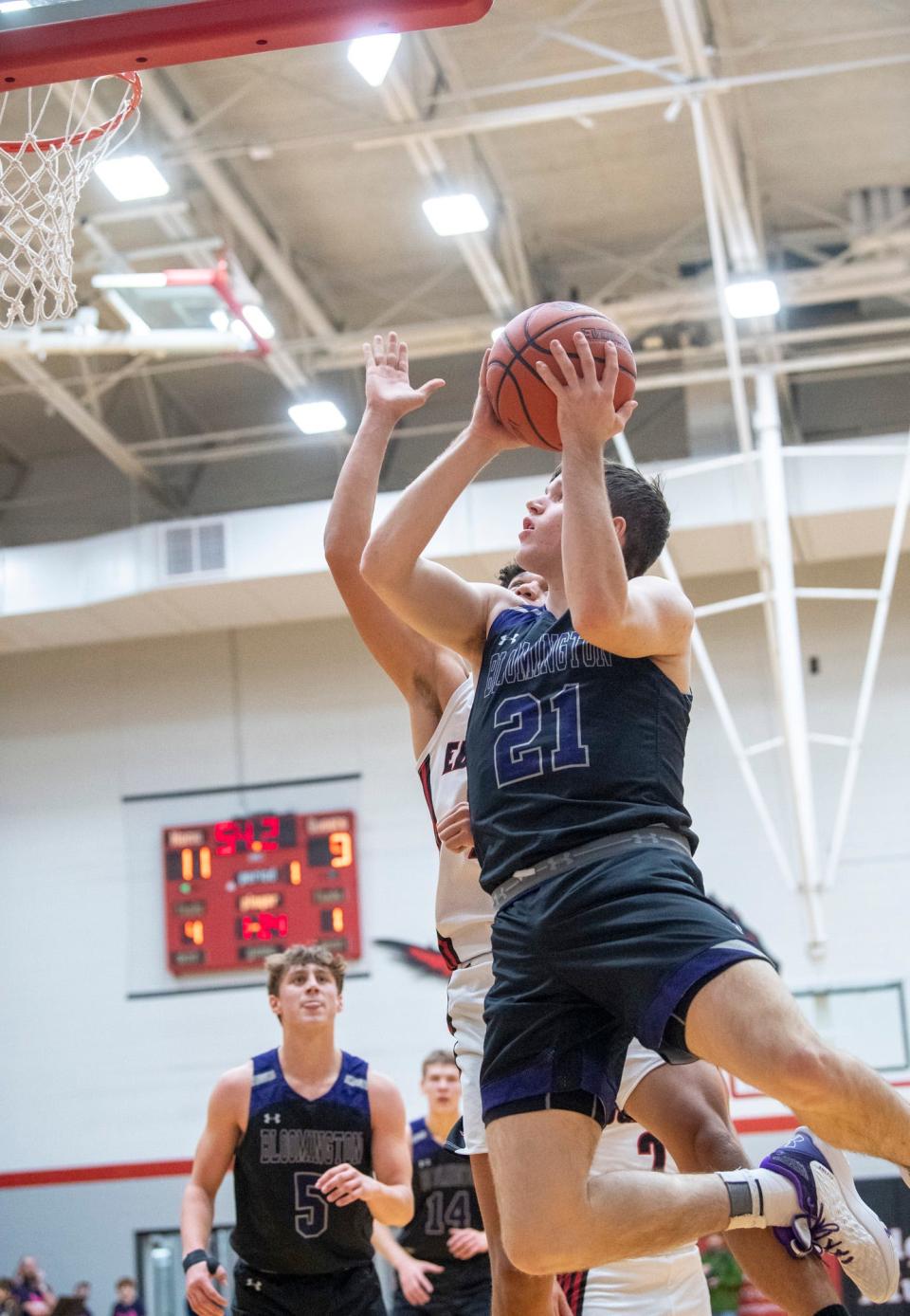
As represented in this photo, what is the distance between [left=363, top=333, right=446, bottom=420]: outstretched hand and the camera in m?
4.12

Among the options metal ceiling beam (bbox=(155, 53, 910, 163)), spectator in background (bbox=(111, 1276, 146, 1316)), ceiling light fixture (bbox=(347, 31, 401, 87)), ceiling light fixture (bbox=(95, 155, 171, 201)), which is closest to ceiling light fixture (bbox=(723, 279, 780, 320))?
metal ceiling beam (bbox=(155, 53, 910, 163))

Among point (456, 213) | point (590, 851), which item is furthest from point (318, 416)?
point (590, 851)

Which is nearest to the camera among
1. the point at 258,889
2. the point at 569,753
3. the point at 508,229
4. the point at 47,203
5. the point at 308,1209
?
the point at 569,753

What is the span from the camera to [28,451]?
663 inches

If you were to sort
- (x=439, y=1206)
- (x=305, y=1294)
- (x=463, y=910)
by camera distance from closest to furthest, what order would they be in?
(x=463, y=910)
(x=305, y=1294)
(x=439, y=1206)

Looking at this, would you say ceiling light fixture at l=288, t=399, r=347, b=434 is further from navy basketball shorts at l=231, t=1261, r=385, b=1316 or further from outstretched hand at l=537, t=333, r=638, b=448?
outstretched hand at l=537, t=333, r=638, b=448

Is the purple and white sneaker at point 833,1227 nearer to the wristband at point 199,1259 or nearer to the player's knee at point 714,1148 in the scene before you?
the player's knee at point 714,1148

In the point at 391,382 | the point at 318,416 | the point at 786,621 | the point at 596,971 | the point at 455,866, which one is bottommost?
the point at 596,971

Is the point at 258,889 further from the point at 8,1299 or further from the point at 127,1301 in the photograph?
the point at 8,1299

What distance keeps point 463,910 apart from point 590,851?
3.22 ft

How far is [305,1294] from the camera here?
18.4 ft

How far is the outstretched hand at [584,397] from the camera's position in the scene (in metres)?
3.41

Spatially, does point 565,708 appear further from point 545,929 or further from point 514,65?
point 514,65

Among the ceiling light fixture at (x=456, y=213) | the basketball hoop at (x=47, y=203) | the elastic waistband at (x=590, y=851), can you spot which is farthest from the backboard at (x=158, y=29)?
the ceiling light fixture at (x=456, y=213)
